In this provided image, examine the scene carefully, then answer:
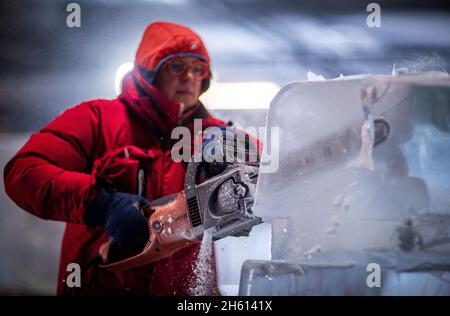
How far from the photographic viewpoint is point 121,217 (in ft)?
5.80

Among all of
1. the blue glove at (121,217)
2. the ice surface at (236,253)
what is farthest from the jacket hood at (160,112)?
the ice surface at (236,253)

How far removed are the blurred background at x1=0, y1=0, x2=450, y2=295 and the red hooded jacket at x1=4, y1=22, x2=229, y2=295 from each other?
5 cm

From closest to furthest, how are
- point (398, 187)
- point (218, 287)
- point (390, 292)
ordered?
point (398, 187)
point (390, 292)
point (218, 287)

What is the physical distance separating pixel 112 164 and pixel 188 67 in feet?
1.43

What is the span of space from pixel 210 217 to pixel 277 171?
318 millimetres

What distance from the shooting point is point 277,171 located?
4.68ft

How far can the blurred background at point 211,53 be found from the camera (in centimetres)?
186

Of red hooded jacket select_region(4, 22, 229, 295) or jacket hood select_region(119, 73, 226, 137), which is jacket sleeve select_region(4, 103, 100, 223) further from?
jacket hood select_region(119, 73, 226, 137)

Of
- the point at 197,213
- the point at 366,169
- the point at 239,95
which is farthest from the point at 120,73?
the point at 366,169

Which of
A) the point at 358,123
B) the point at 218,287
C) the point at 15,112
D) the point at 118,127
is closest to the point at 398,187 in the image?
the point at 358,123

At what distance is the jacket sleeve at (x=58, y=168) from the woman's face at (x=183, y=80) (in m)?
0.27

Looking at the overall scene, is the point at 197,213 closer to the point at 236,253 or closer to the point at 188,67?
the point at 236,253

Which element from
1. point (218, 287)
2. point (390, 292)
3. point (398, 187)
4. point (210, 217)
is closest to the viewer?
point (398, 187)

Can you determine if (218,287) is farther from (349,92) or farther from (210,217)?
(349,92)
